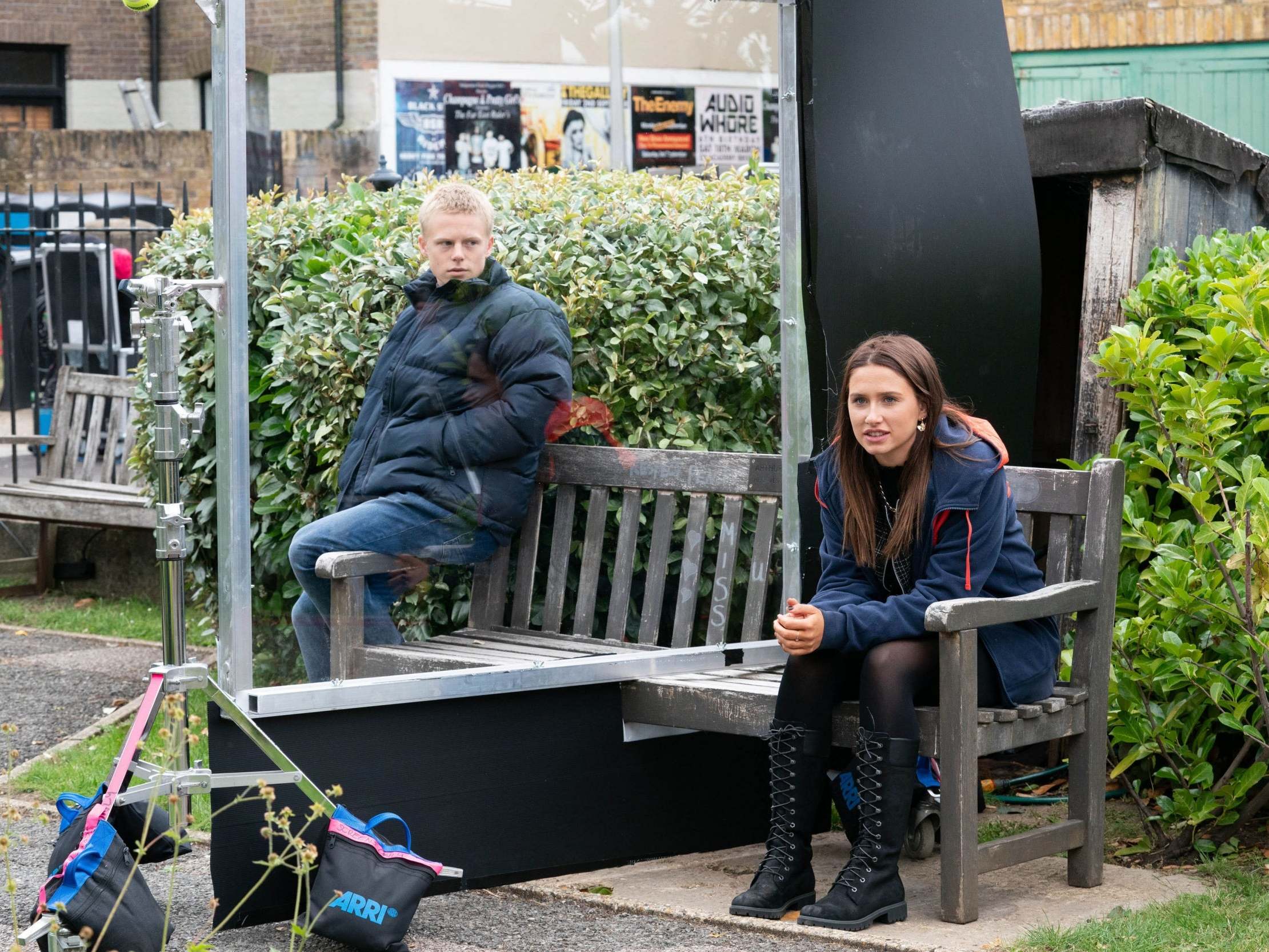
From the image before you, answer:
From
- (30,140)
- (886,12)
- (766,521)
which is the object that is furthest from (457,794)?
(30,140)

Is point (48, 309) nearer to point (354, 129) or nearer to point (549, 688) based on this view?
point (354, 129)

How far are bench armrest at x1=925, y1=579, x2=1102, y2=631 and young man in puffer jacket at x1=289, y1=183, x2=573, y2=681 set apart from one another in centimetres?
116

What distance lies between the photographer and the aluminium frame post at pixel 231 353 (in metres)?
3.67

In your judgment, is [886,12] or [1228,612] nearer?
[1228,612]

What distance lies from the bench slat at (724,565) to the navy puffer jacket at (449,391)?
64 centimetres

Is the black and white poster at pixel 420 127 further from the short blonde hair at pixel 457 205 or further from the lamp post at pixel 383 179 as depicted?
the short blonde hair at pixel 457 205

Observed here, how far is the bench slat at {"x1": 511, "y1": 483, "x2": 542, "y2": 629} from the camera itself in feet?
13.9

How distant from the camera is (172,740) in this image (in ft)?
11.7

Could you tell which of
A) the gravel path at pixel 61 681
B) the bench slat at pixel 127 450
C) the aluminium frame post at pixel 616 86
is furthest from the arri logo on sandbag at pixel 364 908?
the bench slat at pixel 127 450

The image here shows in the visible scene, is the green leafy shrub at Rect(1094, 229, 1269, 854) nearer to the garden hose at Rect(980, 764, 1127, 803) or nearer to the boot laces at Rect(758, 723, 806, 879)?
the garden hose at Rect(980, 764, 1127, 803)

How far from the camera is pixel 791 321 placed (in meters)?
4.37

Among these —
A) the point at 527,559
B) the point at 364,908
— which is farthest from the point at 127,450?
the point at 364,908

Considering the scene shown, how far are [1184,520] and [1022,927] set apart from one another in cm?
121

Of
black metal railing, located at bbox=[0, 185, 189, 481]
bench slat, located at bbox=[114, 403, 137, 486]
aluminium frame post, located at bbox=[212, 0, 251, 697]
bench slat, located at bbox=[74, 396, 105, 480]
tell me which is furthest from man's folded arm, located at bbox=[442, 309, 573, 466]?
bench slat, located at bbox=[74, 396, 105, 480]
